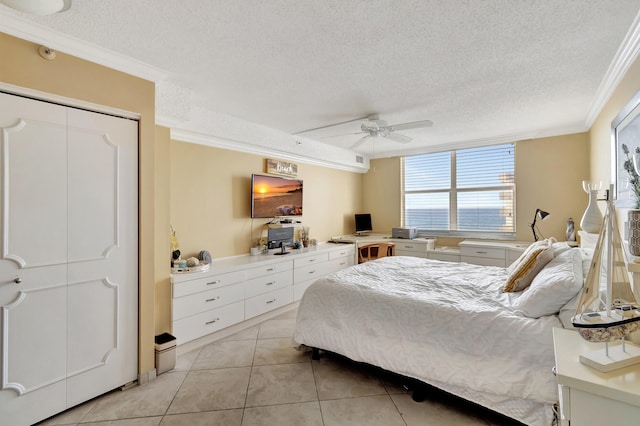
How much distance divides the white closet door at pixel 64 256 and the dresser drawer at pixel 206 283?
1.51ft

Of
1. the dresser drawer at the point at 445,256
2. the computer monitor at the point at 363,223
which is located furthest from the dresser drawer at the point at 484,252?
the computer monitor at the point at 363,223

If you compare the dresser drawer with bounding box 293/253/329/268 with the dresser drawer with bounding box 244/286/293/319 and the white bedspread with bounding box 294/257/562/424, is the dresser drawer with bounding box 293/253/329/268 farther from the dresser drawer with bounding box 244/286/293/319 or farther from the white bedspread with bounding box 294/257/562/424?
the white bedspread with bounding box 294/257/562/424

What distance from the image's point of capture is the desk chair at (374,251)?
16.8 ft

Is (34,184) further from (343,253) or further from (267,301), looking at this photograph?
(343,253)

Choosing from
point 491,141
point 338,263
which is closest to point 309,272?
point 338,263

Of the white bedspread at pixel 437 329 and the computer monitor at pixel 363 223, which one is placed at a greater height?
the computer monitor at pixel 363 223

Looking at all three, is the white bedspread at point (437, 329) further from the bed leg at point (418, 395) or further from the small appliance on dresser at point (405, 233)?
the small appliance on dresser at point (405, 233)

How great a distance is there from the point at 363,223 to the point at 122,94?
460 centimetres

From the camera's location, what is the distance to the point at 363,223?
5961mm

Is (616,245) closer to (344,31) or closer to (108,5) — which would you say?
(344,31)

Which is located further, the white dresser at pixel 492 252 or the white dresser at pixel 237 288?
the white dresser at pixel 492 252

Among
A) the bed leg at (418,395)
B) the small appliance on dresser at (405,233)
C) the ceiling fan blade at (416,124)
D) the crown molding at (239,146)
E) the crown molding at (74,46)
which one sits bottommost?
the bed leg at (418,395)

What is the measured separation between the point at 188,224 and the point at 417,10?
115 inches

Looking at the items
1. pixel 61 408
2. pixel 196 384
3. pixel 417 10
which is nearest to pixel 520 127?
pixel 417 10
